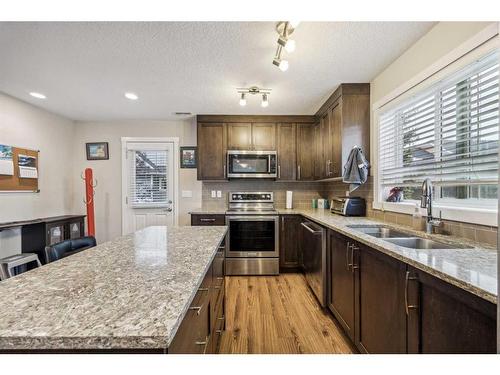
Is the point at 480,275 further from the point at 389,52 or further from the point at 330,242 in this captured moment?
the point at 389,52

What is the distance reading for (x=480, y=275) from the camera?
91 cm

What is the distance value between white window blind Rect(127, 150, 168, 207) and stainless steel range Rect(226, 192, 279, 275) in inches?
56.4

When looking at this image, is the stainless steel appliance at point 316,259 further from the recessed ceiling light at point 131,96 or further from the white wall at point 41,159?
the white wall at point 41,159

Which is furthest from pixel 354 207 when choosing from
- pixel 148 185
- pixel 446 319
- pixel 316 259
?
pixel 148 185

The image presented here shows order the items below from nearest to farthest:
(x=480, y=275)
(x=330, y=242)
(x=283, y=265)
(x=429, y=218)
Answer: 1. (x=480, y=275)
2. (x=429, y=218)
3. (x=330, y=242)
4. (x=283, y=265)

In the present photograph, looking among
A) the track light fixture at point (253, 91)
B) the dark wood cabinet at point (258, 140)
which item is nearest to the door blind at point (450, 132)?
the track light fixture at point (253, 91)

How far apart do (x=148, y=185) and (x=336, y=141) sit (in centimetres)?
307

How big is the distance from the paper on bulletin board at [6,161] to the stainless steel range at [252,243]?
2771 mm

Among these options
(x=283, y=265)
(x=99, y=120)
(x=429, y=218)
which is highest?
(x=99, y=120)

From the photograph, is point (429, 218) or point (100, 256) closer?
point (100, 256)

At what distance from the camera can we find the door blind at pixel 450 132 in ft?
4.67

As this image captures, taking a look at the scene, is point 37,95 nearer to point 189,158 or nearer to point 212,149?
point 189,158

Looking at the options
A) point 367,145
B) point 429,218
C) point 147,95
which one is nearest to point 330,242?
point 429,218
